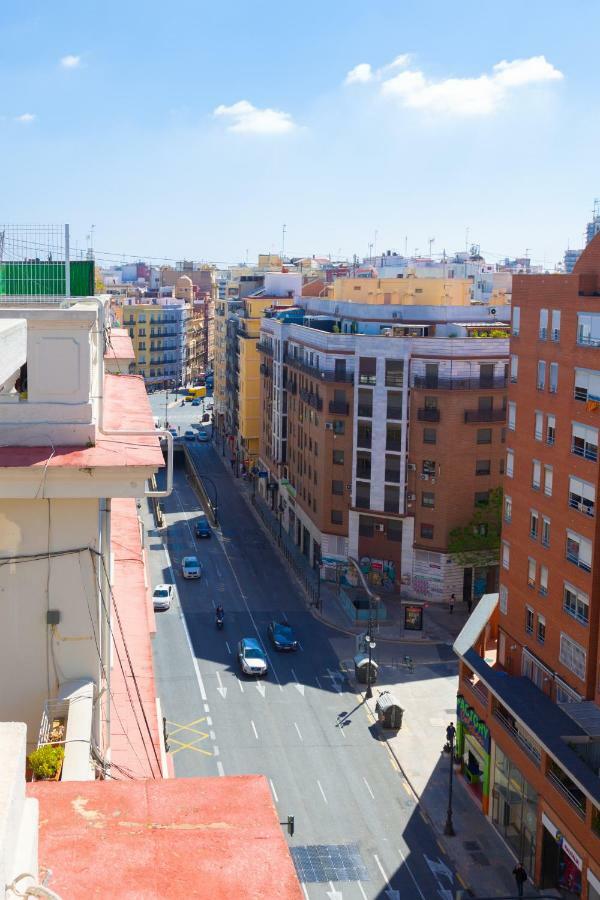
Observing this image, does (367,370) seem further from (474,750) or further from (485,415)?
(474,750)

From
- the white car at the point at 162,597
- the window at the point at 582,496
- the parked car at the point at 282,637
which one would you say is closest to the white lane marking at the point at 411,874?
the window at the point at 582,496

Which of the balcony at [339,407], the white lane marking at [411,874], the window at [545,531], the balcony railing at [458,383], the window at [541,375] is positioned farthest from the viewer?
the balcony at [339,407]

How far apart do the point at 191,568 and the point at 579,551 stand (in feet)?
137

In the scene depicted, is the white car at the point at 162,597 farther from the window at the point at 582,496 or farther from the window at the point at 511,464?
the window at the point at 582,496

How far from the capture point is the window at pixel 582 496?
37781 mm

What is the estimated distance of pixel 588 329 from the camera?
38.8 meters

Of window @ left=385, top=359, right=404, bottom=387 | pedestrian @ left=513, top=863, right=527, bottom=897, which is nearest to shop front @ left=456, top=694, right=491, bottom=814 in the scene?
pedestrian @ left=513, top=863, right=527, bottom=897

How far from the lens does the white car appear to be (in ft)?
220

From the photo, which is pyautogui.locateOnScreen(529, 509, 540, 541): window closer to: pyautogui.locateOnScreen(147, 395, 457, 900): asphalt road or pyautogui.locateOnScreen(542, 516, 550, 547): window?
pyautogui.locateOnScreen(542, 516, 550, 547): window

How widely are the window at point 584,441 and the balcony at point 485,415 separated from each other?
27.5 metres

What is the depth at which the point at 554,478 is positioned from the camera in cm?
4088

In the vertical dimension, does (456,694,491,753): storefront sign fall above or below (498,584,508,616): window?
below

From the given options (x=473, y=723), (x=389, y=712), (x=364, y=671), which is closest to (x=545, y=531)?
(x=473, y=723)

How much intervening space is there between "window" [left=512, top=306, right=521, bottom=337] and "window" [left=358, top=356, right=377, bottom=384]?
24.4 metres
